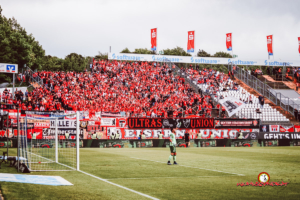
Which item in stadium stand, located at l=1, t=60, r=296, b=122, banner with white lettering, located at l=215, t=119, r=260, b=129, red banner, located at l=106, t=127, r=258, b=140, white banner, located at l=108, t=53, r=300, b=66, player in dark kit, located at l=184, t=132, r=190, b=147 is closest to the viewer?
player in dark kit, located at l=184, t=132, r=190, b=147

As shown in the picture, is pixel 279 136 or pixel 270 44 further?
pixel 270 44

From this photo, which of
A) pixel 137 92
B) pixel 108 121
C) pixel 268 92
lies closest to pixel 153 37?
pixel 137 92

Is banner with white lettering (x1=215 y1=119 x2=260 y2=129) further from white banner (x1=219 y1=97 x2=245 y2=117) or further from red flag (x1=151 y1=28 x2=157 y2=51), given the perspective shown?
red flag (x1=151 y1=28 x2=157 y2=51)

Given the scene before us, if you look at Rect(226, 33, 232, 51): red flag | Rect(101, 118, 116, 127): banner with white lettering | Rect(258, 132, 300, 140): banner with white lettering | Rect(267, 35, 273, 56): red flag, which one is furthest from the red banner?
Rect(267, 35, 273, 56): red flag

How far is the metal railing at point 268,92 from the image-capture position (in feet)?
164

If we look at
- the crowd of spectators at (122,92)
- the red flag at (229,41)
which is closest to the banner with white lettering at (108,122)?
the crowd of spectators at (122,92)

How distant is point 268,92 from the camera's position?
5256 centimetres

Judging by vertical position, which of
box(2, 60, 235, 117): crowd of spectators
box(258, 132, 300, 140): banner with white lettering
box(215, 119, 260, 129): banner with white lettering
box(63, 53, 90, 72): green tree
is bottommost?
box(258, 132, 300, 140): banner with white lettering

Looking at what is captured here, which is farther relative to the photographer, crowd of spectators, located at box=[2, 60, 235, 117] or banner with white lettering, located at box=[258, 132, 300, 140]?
banner with white lettering, located at box=[258, 132, 300, 140]

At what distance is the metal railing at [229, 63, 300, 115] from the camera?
164ft

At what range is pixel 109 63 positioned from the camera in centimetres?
5147

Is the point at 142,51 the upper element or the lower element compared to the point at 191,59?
upper

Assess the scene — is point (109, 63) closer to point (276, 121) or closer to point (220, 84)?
point (220, 84)

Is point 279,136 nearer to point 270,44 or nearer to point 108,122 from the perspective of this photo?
point 108,122
